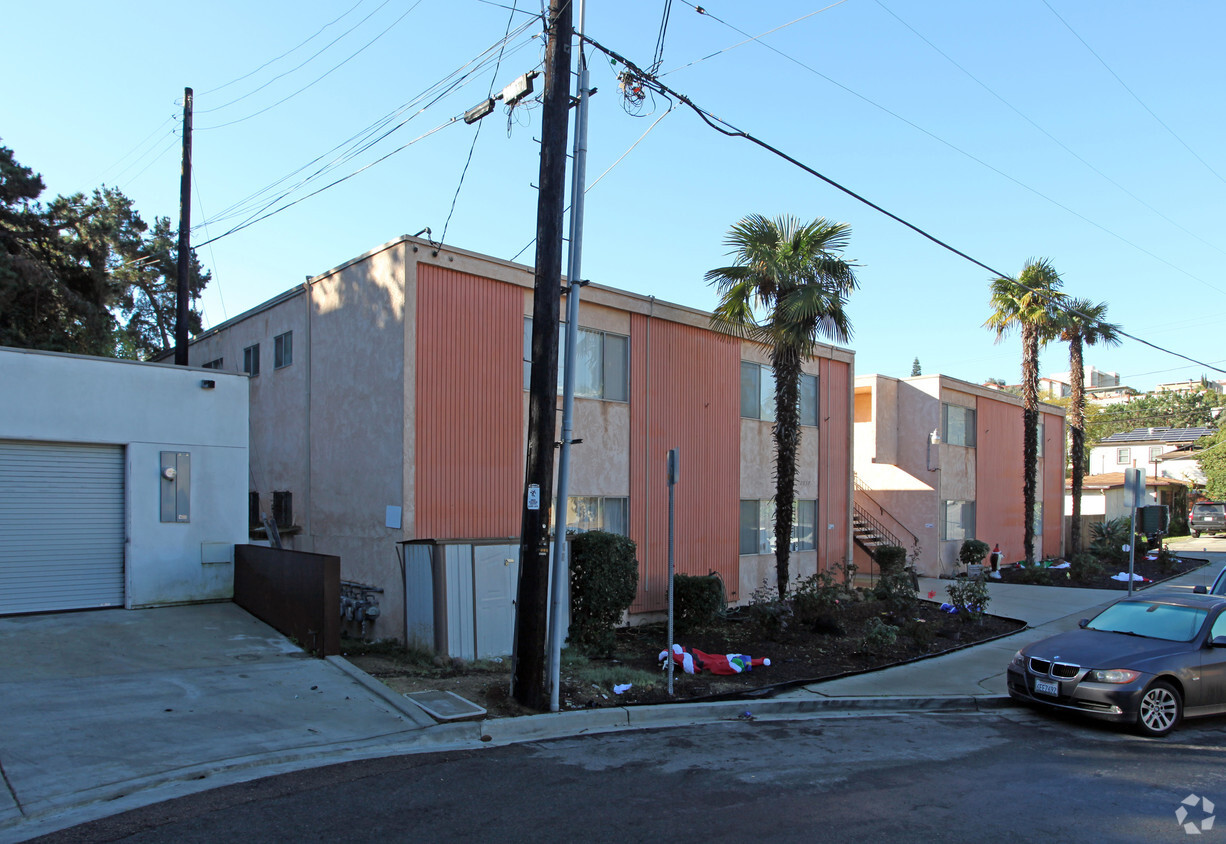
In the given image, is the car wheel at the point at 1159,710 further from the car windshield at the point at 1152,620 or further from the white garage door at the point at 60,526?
the white garage door at the point at 60,526

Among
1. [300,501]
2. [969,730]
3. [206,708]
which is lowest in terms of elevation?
[969,730]

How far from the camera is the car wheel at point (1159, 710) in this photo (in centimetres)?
873

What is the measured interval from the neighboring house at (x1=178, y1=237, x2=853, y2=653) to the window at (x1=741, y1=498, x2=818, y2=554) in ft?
0.17

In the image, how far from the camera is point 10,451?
37.1 ft

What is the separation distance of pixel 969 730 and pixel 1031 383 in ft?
67.7

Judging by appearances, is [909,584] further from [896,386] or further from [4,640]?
[4,640]

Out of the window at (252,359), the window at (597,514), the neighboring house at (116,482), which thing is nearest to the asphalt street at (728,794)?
the window at (597,514)

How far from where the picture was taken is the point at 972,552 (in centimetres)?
2456

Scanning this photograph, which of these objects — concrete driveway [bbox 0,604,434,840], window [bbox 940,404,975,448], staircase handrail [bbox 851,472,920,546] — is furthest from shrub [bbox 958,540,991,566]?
concrete driveway [bbox 0,604,434,840]

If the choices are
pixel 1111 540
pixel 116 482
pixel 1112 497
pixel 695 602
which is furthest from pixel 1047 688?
pixel 1112 497

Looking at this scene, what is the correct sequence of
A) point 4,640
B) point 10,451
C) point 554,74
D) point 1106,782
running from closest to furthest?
point 1106,782, point 554,74, point 4,640, point 10,451

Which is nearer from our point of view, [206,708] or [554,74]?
[206,708]

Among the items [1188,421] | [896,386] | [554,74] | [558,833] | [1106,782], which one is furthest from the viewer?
[1188,421]

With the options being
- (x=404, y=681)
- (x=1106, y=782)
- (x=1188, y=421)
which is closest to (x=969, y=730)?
(x=1106, y=782)
